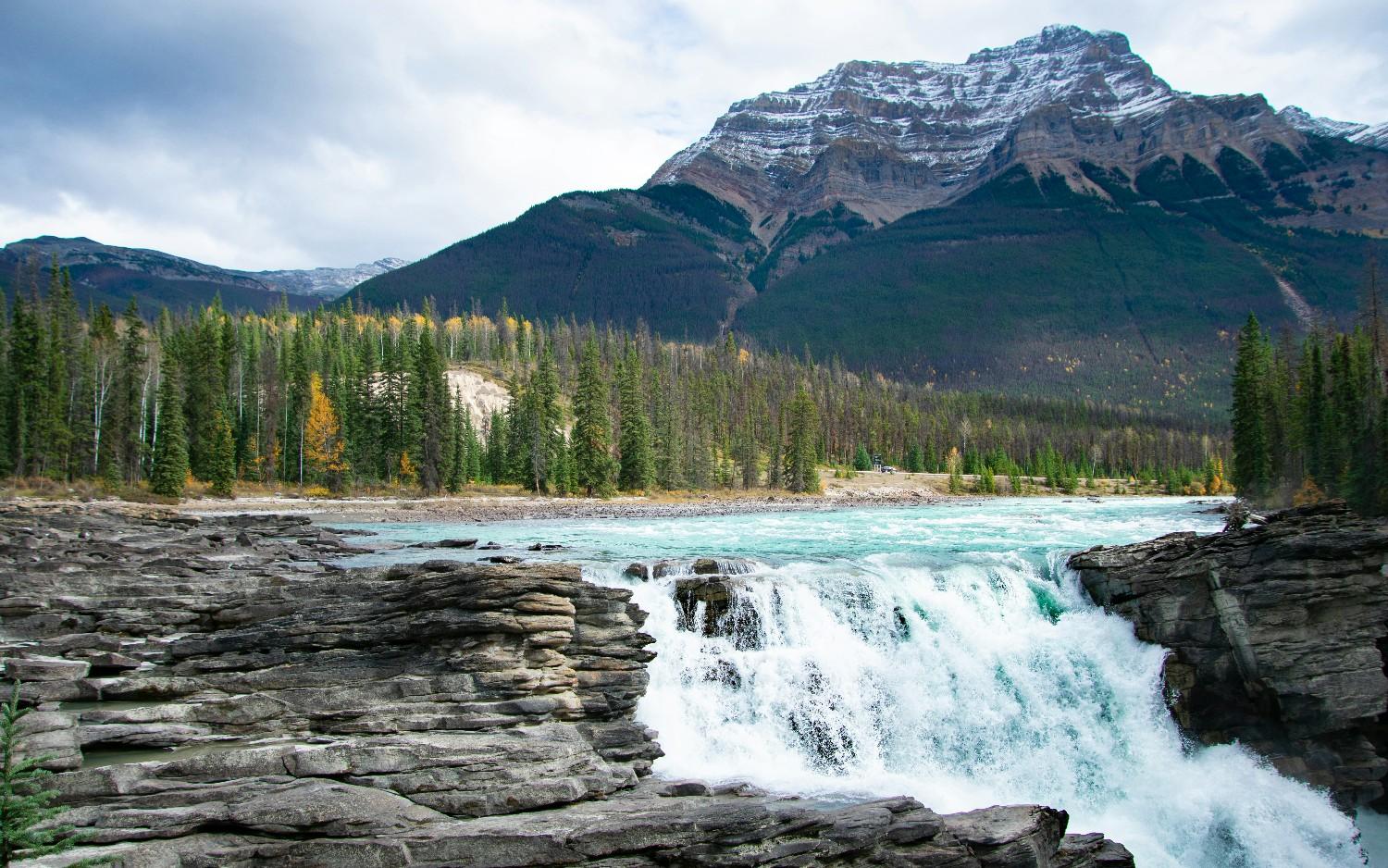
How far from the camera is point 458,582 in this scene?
1761 centimetres

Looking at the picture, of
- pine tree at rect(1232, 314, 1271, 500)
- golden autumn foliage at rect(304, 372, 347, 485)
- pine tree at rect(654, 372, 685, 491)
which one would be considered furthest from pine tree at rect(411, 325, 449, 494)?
pine tree at rect(1232, 314, 1271, 500)

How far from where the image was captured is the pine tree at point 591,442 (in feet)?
280

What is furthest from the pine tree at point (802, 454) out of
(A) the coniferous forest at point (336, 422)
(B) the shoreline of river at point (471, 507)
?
(B) the shoreline of river at point (471, 507)

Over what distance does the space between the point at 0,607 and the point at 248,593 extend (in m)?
5.47

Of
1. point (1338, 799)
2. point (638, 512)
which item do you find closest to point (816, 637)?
point (1338, 799)

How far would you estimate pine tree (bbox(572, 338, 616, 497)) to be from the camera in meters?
85.3

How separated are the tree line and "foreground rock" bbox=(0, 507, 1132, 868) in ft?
158

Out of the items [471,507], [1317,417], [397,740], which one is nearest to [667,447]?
[471,507]

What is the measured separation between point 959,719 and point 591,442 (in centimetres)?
6718

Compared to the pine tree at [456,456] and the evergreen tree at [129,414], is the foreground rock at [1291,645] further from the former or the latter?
the evergreen tree at [129,414]

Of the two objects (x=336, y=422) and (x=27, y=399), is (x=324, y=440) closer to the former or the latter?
(x=336, y=422)

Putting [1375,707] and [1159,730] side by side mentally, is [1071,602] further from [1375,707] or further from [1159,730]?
[1375,707]

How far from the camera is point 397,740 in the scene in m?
13.5

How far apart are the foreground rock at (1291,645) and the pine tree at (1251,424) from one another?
58207mm
